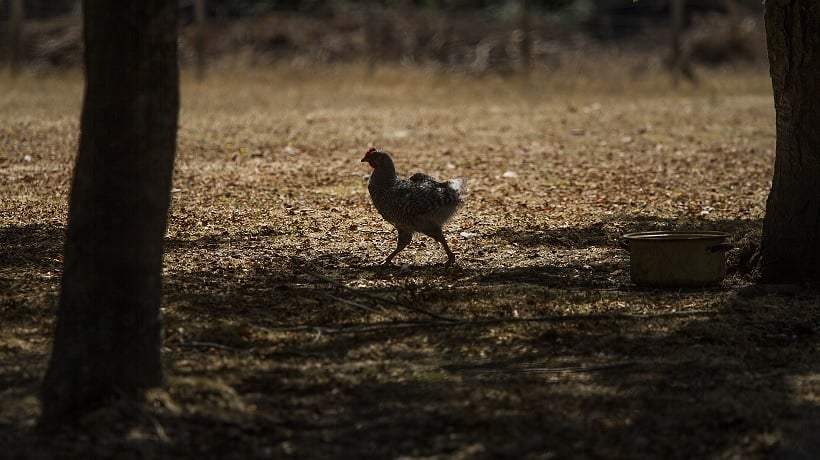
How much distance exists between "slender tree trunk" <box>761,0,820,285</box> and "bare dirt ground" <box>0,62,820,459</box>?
36 centimetres

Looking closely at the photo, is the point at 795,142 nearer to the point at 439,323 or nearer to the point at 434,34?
the point at 439,323

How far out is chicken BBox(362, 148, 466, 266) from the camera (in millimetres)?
7309

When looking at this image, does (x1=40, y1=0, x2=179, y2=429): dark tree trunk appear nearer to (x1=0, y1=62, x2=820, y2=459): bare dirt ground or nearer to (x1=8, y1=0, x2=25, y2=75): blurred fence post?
(x1=0, y1=62, x2=820, y2=459): bare dirt ground

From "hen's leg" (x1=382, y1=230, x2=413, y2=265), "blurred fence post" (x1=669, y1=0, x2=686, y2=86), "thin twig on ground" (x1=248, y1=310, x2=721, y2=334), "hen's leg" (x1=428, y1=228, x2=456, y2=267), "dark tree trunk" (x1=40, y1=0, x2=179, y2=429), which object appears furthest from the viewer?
"blurred fence post" (x1=669, y1=0, x2=686, y2=86)

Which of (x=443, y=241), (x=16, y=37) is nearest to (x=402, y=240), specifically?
(x=443, y=241)

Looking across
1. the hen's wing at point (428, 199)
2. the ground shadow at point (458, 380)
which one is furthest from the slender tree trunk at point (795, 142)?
the hen's wing at point (428, 199)

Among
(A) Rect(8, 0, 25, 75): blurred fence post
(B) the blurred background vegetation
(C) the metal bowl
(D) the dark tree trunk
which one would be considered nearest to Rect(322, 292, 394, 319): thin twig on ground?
(C) the metal bowl

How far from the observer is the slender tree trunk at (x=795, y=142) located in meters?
6.71

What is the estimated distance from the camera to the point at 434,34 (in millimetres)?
26531

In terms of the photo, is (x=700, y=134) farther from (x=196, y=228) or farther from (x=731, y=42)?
(x=731, y=42)

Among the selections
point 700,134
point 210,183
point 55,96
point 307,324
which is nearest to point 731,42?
point 700,134

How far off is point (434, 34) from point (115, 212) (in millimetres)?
22670

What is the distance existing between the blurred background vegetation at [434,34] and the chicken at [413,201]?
14.7 metres

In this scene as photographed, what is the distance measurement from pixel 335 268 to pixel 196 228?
1.76m
